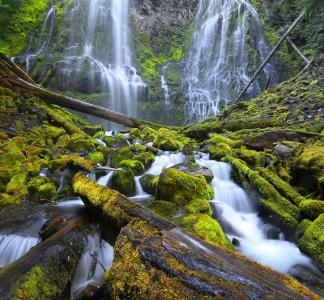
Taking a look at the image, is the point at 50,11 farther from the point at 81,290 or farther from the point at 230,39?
the point at 81,290

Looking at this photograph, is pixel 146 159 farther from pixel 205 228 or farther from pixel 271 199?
pixel 205 228

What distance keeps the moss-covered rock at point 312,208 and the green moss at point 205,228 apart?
1.42m

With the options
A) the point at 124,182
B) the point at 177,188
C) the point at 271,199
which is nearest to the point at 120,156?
the point at 124,182

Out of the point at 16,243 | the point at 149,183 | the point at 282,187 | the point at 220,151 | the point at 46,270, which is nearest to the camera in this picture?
the point at 46,270

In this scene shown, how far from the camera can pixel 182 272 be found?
196 cm

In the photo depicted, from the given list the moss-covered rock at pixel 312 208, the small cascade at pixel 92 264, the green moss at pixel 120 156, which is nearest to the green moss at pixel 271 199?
the moss-covered rock at pixel 312 208

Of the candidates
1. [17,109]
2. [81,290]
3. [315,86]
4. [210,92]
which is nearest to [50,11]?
[210,92]

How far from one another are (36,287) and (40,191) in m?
2.97

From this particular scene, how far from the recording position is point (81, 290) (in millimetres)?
3033

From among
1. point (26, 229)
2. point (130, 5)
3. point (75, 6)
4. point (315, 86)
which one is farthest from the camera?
point (130, 5)

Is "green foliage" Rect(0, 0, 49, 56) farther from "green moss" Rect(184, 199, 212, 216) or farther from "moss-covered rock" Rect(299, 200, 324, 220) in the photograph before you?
"moss-covered rock" Rect(299, 200, 324, 220)

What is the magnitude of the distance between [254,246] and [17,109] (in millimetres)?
7248

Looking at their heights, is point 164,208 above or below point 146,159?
above

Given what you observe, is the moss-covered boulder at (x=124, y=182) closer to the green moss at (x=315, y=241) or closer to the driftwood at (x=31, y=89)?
the green moss at (x=315, y=241)
